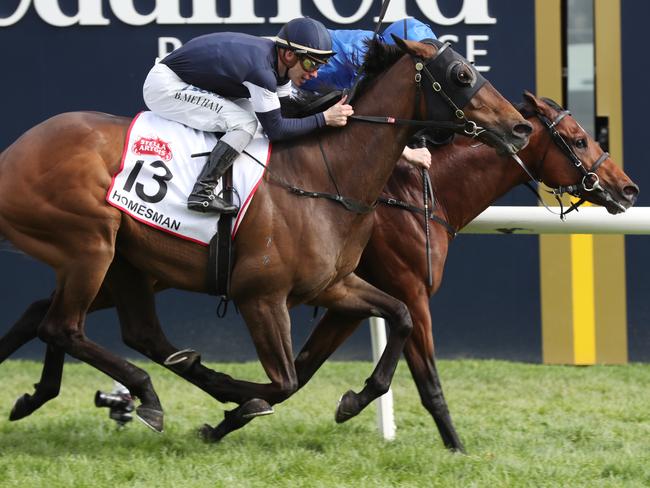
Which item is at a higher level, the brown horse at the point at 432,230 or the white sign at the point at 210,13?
the white sign at the point at 210,13

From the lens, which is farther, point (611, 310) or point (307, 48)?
point (611, 310)

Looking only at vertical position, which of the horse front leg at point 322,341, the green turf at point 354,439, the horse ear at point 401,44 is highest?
the horse ear at point 401,44

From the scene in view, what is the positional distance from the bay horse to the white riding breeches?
6.5 inches

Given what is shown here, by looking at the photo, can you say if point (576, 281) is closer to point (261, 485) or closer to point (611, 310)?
point (611, 310)

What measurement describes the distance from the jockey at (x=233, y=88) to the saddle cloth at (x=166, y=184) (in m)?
0.06

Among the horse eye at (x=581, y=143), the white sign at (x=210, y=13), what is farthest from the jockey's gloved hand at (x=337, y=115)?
the white sign at (x=210, y=13)

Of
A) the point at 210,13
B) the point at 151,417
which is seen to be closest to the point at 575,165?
the point at 151,417

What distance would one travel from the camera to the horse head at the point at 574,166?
5.80 meters

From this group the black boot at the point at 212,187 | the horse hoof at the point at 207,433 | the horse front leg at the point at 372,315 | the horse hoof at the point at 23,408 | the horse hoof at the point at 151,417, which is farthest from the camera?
the horse hoof at the point at 23,408

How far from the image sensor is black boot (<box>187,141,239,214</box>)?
490 cm

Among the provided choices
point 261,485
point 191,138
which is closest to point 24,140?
point 191,138

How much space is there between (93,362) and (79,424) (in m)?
0.94

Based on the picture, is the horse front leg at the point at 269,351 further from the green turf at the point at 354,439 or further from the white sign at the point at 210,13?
the white sign at the point at 210,13

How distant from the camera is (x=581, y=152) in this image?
19.1 ft
